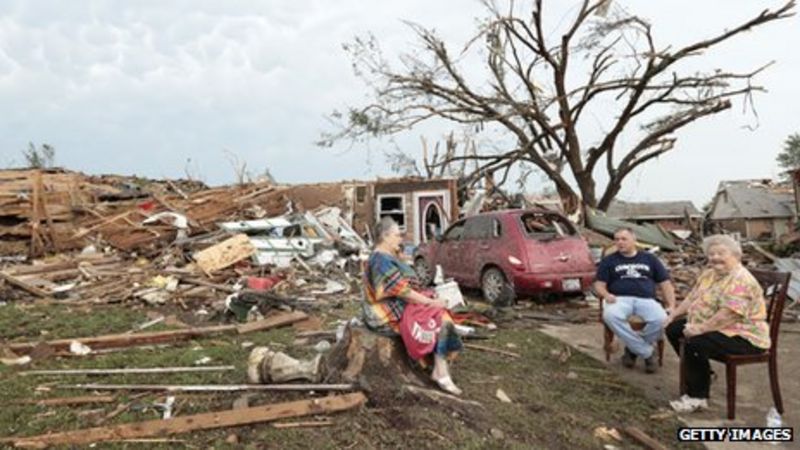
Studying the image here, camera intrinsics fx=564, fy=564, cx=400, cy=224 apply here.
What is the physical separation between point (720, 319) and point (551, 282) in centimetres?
508

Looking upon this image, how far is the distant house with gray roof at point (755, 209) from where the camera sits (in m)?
34.0

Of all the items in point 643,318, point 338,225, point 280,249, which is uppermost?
point 338,225

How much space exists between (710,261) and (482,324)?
397 centimetres

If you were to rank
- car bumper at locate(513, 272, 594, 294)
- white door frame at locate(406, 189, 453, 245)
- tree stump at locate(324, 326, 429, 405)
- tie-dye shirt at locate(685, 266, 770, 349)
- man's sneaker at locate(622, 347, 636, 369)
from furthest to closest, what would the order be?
white door frame at locate(406, 189, 453, 245) → car bumper at locate(513, 272, 594, 294) → man's sneaker at locate(622, 347, 636, 369) → tree stump at locate(324, 326, 429, 405) → tie-dye shirt at locate(685, 266, 770, 349)

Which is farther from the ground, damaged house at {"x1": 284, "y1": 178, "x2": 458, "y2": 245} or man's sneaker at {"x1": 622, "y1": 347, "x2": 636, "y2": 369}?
damaged house at {"x1": 284, "y1": 178, "x2": 458, "y2": 245}

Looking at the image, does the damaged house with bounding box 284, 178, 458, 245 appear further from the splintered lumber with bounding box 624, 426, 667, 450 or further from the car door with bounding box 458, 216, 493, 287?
the splintered lumber with bounding box 624, 426, 667, 450

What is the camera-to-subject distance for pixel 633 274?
587 centimetres

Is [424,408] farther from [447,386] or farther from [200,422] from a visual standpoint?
[200,422]

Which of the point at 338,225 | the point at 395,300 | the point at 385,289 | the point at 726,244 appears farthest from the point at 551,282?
the point at 338,225

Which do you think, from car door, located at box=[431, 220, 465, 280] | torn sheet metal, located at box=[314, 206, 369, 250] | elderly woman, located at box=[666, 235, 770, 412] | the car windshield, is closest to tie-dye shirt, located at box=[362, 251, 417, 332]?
elderly woman, located at box=[666, 235, 770, 412]

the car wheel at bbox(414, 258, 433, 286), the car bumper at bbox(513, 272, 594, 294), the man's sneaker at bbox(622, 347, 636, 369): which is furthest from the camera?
the car wheel at bbox(414, 258, 433, 286)

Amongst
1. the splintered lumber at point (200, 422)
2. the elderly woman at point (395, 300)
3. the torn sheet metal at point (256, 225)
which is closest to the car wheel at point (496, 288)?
the elderly woman at point (395, 300)

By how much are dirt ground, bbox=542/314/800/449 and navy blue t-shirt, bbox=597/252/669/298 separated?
84 centimetres

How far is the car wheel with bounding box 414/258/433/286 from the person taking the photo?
12172mm
